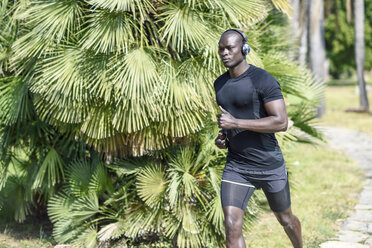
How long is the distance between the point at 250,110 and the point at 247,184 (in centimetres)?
58

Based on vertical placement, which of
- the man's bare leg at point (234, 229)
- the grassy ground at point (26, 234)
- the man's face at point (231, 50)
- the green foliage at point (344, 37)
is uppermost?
the man's face at point (231, 50)

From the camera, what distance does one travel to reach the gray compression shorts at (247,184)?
367 centimetres

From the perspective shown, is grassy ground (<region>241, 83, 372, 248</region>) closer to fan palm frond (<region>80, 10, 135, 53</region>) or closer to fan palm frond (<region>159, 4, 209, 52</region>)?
fan palm frond (<region>159, 4, 209, 52</region>)

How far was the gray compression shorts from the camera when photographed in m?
3.67

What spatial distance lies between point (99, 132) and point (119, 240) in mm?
1281

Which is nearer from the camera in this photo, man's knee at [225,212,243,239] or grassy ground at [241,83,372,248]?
man's knee at [225,212,243,239]

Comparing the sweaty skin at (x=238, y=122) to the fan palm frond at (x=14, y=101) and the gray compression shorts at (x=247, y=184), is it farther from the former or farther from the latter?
the fan palm frond at (x=14, y=101)

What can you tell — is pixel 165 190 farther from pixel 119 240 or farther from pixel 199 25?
pixel 199 25

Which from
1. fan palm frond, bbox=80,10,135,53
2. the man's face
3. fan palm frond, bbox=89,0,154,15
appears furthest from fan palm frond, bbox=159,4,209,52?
the man's face

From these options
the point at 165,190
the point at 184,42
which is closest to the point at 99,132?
the point at 165,190

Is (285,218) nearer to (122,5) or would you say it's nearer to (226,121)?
(226,121)

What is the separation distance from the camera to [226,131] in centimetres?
375

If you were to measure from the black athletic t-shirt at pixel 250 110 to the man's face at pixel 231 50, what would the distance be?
12 cm

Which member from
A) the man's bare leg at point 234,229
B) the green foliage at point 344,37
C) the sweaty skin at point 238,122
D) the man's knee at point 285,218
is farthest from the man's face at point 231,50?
the green foliage at point 344,37
